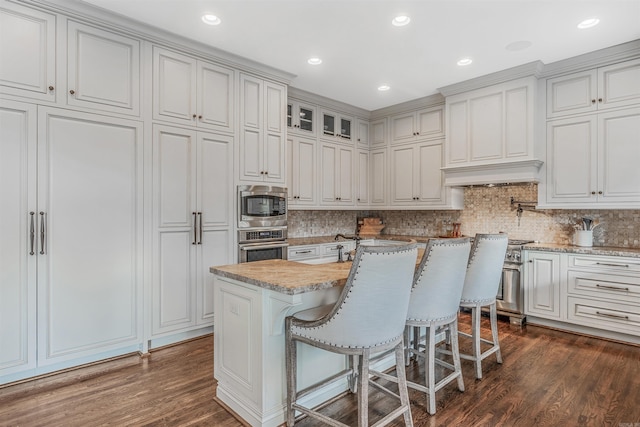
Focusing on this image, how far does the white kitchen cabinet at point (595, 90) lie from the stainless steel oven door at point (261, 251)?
327 cm

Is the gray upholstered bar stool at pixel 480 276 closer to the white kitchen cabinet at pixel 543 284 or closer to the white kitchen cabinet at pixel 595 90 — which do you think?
the white kitchen cabinet at pixel 543 284

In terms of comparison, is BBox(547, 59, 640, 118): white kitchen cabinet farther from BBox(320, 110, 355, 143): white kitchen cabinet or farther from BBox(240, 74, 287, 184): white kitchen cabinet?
BBox(240, 74, 287, 184): white kitchen cabinet

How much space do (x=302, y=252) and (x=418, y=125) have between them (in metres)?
2.47

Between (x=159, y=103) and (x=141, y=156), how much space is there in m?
0.50

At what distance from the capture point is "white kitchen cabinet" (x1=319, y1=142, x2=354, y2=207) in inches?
194

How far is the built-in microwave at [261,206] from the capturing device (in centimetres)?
356

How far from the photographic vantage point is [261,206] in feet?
12.1

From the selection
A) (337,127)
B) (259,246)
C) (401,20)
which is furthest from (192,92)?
(337,127)

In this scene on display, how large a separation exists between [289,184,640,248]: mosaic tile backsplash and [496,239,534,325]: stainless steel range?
1.87ft

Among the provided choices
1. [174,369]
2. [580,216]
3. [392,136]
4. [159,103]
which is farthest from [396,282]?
[392,136]

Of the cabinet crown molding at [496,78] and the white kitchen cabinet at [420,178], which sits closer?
the cabinet crown molding at [496,78]

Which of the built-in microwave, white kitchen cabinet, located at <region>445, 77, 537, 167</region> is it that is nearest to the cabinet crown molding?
white kitchen cabinet, located at <region>445, 77, 537, 167</region>

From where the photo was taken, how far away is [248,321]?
195 cm

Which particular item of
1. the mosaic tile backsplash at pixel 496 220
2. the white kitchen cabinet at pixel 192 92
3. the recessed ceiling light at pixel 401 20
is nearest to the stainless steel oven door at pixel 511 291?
the mosaic tile backsplash at pixel 496 220
